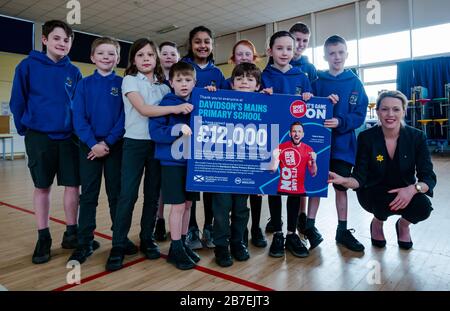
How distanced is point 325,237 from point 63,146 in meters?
1.81

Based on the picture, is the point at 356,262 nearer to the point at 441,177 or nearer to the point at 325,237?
the point at 325,237

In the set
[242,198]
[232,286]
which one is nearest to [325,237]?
[242,198]

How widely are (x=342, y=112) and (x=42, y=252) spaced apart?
6.55ft

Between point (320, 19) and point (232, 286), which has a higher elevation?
point (320, 19)

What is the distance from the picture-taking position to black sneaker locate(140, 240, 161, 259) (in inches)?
72.1

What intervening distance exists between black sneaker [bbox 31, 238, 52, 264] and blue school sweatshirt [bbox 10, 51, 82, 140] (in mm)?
622

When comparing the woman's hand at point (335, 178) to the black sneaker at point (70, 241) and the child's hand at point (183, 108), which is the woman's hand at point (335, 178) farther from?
the black sneaker at point (70, 241)

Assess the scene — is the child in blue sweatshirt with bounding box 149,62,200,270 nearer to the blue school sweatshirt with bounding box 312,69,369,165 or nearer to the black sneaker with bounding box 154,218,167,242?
the black sneaker with bounding box 154,218,167,242

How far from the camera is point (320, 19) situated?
916cm

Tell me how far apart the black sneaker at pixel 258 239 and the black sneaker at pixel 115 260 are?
0.83 m

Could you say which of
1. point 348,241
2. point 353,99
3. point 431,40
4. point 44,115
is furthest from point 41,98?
point 431,40

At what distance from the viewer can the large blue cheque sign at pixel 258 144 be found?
172 cm

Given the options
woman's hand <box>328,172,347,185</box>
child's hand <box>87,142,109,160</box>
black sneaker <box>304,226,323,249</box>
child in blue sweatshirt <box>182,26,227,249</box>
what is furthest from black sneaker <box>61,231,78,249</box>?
woman's hand <box>328,172,347,185</box>

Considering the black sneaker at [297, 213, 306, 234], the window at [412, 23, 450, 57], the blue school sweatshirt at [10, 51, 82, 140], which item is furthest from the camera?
the window at [412, 23, 450, 57]
